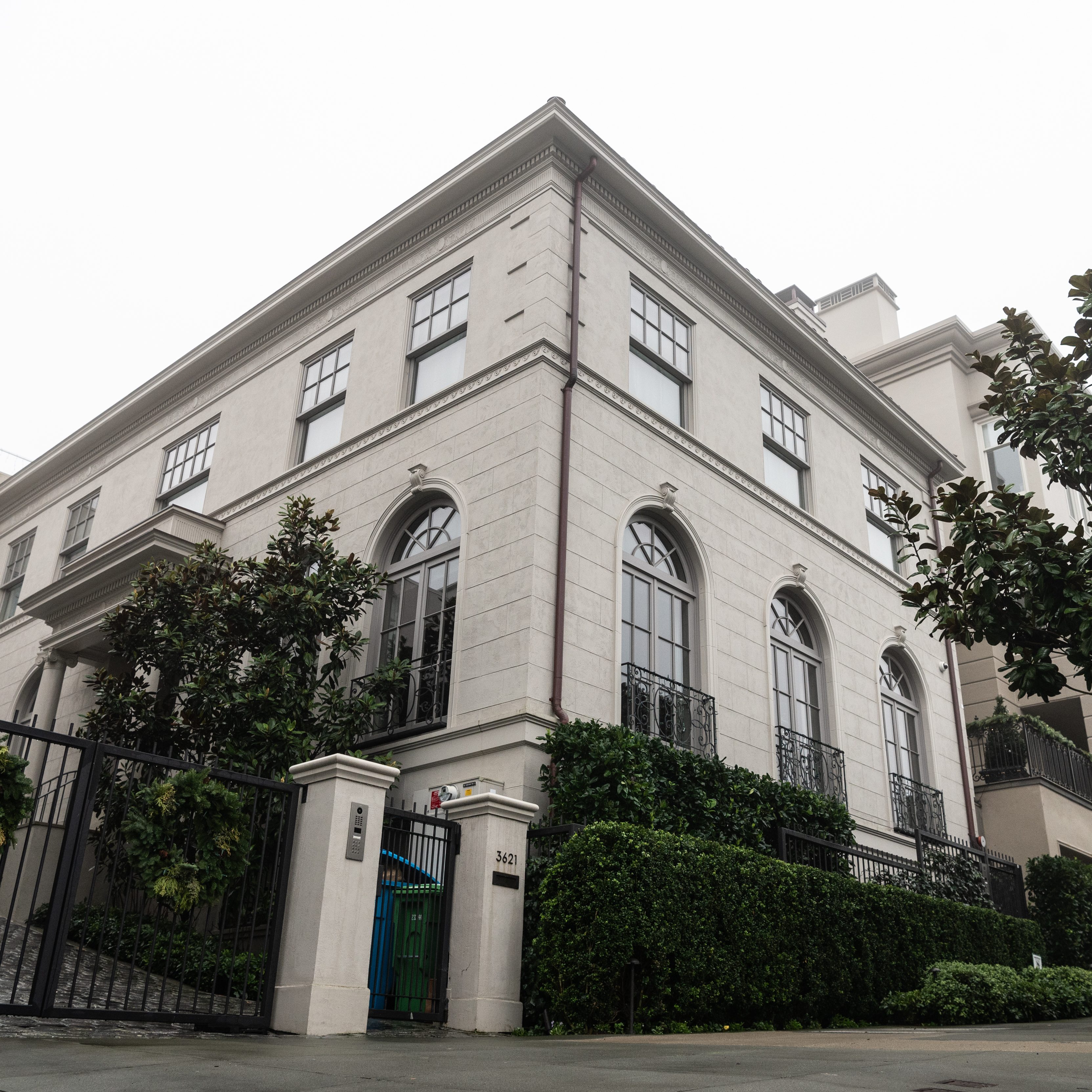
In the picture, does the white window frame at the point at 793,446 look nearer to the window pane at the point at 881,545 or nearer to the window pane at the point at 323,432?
the window pane at the point at 881,545

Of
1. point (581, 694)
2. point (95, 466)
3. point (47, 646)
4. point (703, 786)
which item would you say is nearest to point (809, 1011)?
point (703, 786)

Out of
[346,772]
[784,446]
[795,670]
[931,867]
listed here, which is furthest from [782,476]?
[346,772]

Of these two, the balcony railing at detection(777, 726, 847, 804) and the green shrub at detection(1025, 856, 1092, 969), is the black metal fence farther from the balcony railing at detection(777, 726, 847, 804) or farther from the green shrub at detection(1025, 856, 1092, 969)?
the balcony railing at detection(777, 726, 847, 804)

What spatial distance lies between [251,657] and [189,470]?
8122 mm

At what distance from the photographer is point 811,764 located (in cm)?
1712

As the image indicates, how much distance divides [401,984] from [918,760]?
13.4 metres

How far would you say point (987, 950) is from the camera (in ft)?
50.9

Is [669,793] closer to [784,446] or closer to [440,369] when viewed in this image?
[440,369]

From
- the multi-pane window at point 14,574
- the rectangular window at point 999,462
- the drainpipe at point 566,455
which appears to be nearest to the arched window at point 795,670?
the drainpipe at point 566,455

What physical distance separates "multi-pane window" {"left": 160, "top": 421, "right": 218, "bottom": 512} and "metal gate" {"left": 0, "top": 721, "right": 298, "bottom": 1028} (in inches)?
339

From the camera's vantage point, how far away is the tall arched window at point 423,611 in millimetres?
14195

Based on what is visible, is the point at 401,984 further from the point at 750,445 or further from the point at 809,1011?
the point at 750,445

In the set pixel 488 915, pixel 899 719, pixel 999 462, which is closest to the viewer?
pixel 488 915

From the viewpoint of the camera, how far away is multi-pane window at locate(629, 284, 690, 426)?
1681cm
